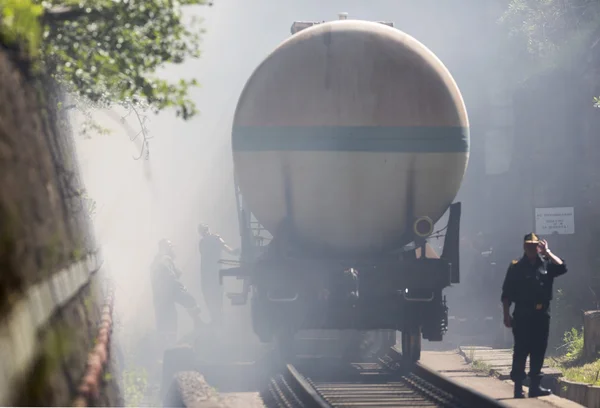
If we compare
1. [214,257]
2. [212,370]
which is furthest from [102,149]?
[212,370]

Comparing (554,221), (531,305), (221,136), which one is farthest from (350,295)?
(221,136)

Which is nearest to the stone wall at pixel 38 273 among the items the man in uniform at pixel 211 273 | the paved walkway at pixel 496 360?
the paved walkway at pixel 496 360

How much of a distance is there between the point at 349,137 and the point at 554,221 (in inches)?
341

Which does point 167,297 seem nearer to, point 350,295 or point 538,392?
point 350,295

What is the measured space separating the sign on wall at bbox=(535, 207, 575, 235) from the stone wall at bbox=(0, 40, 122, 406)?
12301 millimetres

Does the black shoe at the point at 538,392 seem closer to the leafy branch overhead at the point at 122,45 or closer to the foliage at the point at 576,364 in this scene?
the foliage at the point at 576,364

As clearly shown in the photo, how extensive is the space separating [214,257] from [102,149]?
54.2 feet

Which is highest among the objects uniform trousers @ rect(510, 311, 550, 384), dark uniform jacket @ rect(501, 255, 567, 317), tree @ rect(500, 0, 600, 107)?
tree @ rect(500, 0, 600, 107)

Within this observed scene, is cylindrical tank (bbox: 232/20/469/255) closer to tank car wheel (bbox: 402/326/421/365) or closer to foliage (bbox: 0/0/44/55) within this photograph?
tank car wheel (bbox: 402/326/421/365)

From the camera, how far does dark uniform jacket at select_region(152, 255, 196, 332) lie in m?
16.7

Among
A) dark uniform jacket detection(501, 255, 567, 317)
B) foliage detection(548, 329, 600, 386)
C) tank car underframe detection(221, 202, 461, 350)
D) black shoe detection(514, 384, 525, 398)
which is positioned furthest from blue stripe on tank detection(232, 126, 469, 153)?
foliage detection(548, 329, 600, 386)

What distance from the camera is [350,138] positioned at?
967 cm

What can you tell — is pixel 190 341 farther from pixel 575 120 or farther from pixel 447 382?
pixel 575 120

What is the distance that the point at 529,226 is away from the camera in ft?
90.1
